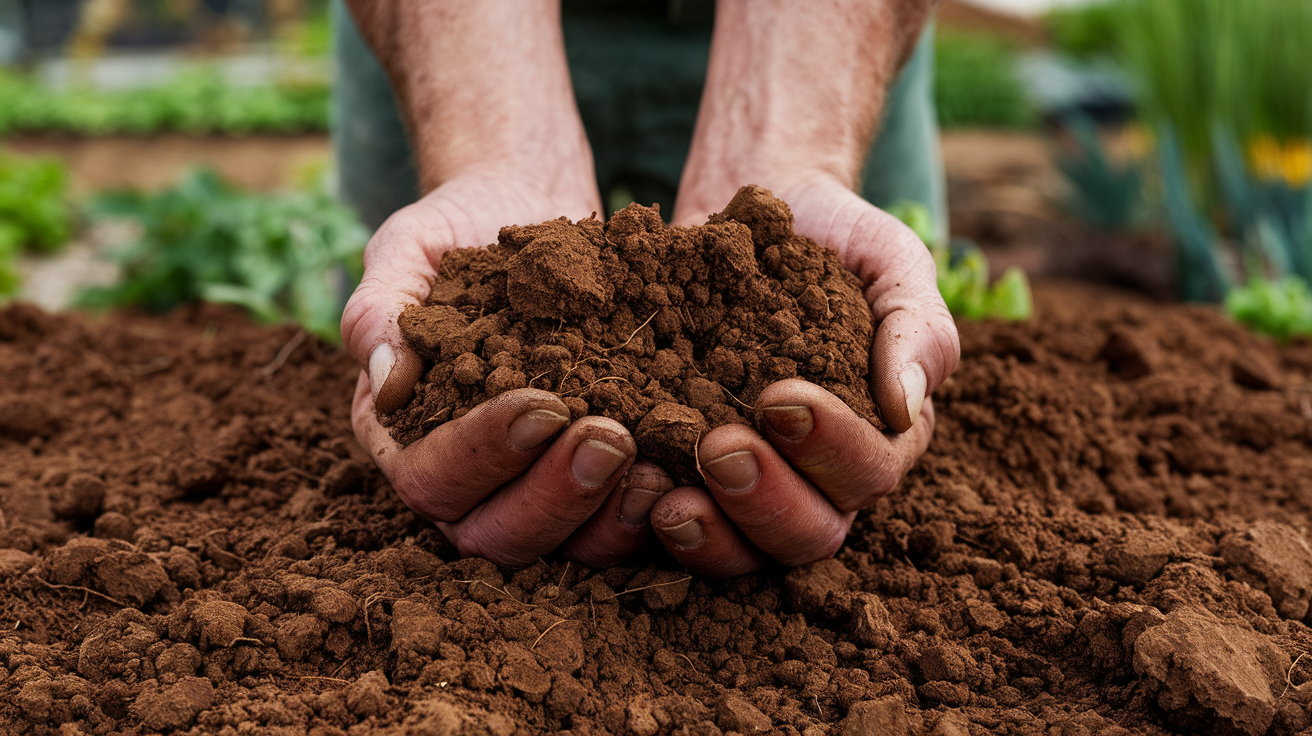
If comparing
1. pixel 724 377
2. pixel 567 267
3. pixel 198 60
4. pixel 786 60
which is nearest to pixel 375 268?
pixel 567 267

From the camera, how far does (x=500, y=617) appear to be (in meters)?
1.39

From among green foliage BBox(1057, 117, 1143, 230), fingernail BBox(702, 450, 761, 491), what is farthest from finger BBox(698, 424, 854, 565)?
green foliage BBox(1057, 117, 1143, 230)

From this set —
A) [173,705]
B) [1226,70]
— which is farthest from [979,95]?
[173,705]

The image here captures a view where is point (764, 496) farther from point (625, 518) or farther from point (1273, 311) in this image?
point (1273, 311)

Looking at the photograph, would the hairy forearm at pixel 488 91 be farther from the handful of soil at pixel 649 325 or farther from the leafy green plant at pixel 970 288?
the leafy green plant at pixel 970 288

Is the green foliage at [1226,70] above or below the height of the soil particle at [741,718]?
above

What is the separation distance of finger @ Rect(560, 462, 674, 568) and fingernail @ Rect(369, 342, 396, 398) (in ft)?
1.26

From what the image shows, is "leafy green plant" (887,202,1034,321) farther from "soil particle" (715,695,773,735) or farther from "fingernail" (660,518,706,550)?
"soil particle" (715,695,773,735)

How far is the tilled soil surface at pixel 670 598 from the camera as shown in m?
1.30

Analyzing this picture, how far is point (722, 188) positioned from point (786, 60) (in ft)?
1.15

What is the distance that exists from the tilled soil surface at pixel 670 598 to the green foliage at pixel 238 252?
0.76m

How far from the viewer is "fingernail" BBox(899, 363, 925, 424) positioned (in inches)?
58.8

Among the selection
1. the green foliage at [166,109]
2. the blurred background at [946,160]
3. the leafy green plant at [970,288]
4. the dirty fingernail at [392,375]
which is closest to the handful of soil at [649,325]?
the dirty fingernail at [392,375]

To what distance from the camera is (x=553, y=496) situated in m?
1.37
